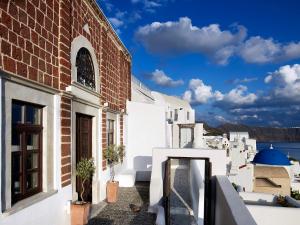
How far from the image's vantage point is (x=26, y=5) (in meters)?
5.75

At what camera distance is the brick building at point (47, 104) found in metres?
5.17

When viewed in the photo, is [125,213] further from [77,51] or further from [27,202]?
[77,51]

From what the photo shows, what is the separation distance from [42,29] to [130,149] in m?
10.00

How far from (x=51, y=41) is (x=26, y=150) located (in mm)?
2395

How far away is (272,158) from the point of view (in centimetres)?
1429

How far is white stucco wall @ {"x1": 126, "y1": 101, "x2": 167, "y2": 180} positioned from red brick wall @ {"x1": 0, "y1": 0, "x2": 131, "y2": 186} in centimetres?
451

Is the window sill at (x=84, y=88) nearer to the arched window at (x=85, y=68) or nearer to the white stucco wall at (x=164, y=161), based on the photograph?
the arched window at (x=85, y=68)

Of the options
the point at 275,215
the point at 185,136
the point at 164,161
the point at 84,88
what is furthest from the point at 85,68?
the point at 185,136

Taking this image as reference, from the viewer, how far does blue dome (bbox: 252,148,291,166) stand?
553 inches

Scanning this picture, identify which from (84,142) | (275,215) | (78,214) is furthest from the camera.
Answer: (84,142)

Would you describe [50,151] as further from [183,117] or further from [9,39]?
[183,117]

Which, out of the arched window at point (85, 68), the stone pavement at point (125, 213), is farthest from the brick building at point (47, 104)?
the stone pavement at point (125, 213)

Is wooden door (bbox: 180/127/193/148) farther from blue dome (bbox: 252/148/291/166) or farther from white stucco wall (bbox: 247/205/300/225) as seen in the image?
white stucco wall (bbox: 247/205/300/225)

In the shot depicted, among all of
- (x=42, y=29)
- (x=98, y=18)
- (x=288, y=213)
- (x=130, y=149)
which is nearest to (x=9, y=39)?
(x=42, y=29)
